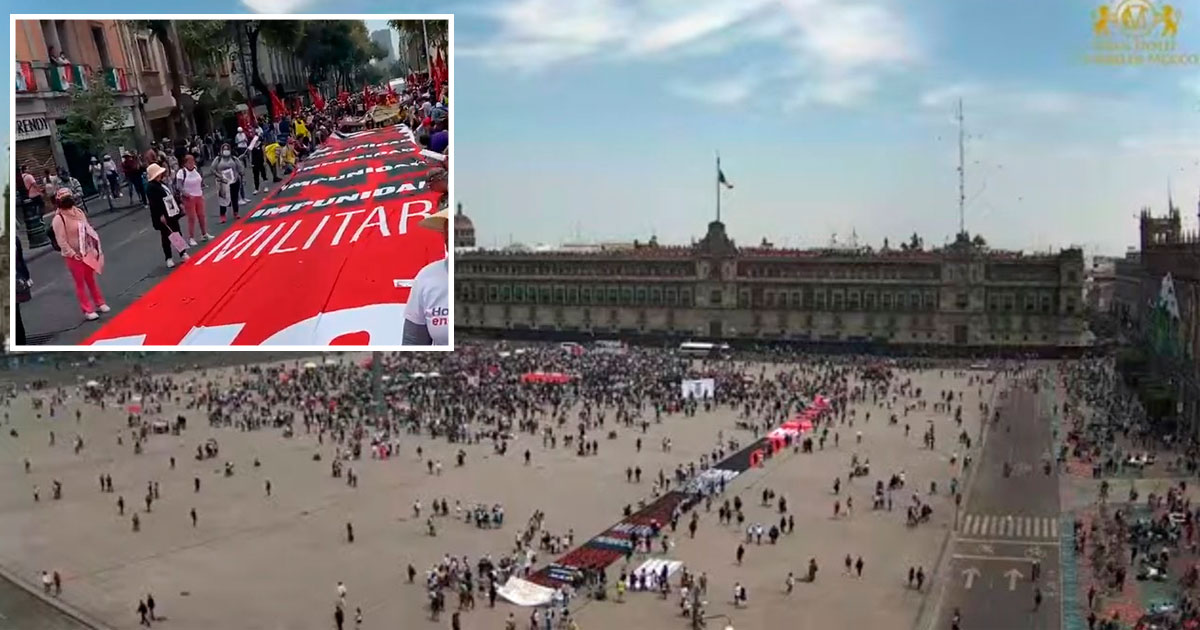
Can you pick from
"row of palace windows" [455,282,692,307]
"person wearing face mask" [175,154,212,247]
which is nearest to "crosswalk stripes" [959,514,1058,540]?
"person wearing face mask" [175,154,212,247]

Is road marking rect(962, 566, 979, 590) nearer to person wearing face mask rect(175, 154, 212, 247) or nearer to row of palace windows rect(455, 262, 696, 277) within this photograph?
person wearing face mask rect(175, 154, 212, 247)

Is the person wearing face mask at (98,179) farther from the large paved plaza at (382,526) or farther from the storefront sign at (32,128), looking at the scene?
the large paved plaza at (382,526)

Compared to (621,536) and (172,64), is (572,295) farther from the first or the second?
(172,64)

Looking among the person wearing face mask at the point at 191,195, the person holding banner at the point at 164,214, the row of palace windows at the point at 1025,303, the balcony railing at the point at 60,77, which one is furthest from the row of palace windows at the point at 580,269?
the person holding banner at the point at 164,214

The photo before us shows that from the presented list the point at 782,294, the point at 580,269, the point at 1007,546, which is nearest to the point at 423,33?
the point at 1007,546

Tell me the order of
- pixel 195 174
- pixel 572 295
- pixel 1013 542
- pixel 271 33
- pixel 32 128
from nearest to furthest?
1. pixel 195 174
2. pixel 32 128
3. pixel 271 33
4. pixel 1013 542
5. pixel 572 295

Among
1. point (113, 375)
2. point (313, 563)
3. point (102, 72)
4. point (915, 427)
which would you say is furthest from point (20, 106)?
point (113, 375)

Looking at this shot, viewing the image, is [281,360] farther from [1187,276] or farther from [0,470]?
[1187,276]
